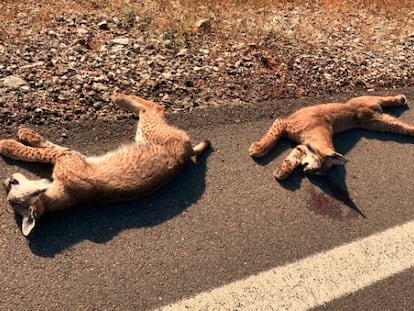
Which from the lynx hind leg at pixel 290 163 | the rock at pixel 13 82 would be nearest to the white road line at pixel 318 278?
the lynx hind leg at pixel 290 163

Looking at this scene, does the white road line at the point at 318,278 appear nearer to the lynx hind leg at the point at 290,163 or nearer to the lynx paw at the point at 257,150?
the lynx hind leg at the point at 290,163

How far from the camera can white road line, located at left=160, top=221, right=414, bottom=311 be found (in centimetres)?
362

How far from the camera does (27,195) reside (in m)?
3.88

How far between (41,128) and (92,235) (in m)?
1.39

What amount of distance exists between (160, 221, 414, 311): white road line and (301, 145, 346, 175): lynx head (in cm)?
88

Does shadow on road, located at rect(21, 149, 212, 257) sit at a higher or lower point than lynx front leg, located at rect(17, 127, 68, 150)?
lower

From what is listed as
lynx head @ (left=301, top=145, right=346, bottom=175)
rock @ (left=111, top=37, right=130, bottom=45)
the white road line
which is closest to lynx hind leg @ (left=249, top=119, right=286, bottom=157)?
lynx head @ (left=301, top=145, right=346, bottom=175)

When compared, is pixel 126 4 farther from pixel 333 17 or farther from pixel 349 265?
pixel 349 265

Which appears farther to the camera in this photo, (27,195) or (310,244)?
(310,244)

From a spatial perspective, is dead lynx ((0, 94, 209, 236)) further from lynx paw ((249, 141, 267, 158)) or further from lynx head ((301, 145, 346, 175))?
lynx head ((301, 145, 346, 175))

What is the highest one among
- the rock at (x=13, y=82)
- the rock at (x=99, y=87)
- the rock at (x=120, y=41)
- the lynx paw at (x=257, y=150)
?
the rock at (x=120, y=41)

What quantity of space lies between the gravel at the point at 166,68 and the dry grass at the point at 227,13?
0.54 feet

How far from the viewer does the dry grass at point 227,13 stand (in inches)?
256

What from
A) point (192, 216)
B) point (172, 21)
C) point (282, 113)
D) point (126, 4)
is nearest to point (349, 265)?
point (192, 216)
